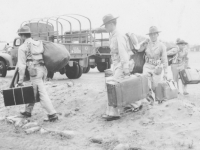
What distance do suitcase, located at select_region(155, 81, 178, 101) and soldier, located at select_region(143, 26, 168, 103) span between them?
0.19 m

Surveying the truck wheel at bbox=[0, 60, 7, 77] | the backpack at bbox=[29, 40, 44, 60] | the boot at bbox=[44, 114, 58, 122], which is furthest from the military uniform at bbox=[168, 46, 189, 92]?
the truck wheel at bbox=[0, 60, 7, 77]

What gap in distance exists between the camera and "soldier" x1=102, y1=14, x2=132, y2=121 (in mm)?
5102

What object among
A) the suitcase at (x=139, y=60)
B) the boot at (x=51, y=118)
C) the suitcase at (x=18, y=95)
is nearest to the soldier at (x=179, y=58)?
the suitcase at (x=139, y=60)

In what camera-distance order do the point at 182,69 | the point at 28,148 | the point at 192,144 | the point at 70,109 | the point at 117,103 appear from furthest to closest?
the point at 182,69 < the point at 70,109 < the point at 117,103 < the point at 28,148 < the point at 192,144

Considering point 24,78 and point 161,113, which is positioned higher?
point 24,78

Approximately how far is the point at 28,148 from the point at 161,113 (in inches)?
95.8

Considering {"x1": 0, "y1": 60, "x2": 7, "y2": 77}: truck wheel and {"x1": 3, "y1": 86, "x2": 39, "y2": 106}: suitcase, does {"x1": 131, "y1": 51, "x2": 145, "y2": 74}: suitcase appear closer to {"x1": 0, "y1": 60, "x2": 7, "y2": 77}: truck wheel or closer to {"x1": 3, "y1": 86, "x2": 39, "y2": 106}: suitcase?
{"x1": 3, "y1": 86, "x2": 39, "y2": 106}: suitcase

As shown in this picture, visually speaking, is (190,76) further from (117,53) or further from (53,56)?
(53,56)

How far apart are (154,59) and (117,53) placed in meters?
1.13

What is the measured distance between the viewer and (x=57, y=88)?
8422 millimetres

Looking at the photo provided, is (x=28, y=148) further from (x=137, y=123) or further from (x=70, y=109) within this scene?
(x=70, y=109)

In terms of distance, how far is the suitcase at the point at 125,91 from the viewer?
4.99 metres

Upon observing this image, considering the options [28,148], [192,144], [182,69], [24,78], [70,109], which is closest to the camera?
[192,144]

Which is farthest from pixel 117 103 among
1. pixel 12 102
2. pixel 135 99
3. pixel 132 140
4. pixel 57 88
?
pixel 57 88
